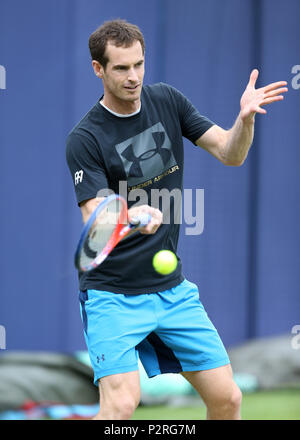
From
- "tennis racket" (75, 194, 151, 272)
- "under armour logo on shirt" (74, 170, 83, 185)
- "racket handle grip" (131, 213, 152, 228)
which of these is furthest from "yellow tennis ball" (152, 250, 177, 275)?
"under armour logo on shirt" (74, 170, 83, 185)

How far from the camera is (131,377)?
3115mm

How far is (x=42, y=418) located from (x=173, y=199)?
7.87 ft

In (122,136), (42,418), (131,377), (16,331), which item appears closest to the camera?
(131,377)

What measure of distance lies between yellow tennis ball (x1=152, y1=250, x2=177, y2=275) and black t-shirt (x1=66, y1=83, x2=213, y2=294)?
2.3 inches

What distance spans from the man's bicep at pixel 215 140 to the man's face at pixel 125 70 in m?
0.40

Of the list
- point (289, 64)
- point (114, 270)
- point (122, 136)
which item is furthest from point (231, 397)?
point (289, 64)

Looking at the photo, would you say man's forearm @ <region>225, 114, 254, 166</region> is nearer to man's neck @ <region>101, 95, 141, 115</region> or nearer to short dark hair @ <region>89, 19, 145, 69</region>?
man's neck @ <region>101, 95, 141, 115</region>

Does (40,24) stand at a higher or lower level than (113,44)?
higher

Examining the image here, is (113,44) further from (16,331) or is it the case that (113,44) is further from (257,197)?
(257,197)

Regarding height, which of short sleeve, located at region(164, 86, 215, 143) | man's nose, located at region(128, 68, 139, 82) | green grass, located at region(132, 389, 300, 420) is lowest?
green grass, located at region(132, 389, 300, 420)

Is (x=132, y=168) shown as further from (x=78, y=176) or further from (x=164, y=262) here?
(x=164, y=262)

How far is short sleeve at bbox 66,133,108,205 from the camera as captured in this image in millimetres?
3164

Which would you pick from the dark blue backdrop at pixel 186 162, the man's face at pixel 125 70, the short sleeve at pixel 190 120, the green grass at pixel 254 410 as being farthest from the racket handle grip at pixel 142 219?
the dark blue backdrop at pixel 186 162

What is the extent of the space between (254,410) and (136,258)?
8.29ft
